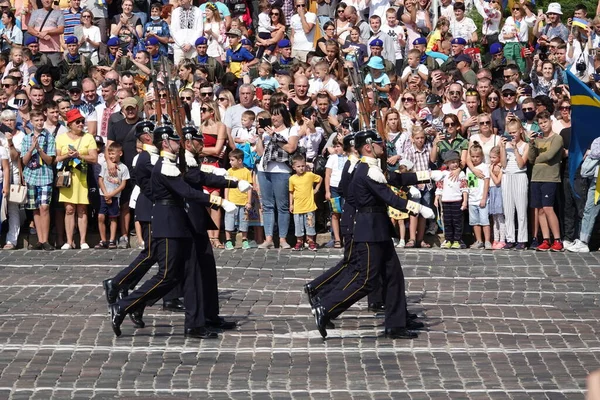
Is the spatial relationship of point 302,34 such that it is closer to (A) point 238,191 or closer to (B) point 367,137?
(A) point 238,191

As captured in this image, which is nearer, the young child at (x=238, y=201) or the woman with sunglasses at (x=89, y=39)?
the young child at (x=238, y=201)

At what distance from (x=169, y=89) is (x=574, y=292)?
496 cm

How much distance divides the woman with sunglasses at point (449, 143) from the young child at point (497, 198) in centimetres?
41

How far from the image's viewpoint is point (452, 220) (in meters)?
17.2

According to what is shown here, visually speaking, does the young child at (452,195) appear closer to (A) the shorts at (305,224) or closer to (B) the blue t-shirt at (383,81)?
(A) the shorts at (305,224)

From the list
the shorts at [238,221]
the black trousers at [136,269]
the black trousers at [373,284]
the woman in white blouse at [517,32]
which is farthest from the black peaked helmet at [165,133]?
the woman in white blouse at [517,32]

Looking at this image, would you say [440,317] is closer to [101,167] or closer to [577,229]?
[577,229]

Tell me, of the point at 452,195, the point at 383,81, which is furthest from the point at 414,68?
the point at 452,195

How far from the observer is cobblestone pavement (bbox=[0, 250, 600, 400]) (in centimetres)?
1012

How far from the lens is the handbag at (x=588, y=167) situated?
16.8 meters

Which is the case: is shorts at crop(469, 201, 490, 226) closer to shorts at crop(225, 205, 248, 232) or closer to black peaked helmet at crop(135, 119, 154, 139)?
shorts at crop(225, 205, 248, 232)

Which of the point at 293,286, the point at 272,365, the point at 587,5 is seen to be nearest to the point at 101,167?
the point at 293,286

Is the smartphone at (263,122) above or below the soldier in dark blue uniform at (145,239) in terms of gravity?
above

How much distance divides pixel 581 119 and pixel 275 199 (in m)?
4.22
